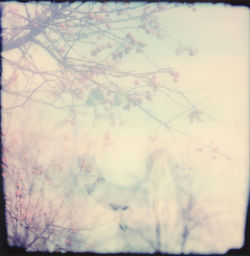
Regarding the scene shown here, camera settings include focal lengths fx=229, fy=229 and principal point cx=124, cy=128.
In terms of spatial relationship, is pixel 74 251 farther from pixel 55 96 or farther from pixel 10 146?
pixel 55 96

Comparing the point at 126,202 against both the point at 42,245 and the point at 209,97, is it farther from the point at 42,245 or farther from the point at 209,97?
the point at 209,97

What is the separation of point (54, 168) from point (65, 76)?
72cm

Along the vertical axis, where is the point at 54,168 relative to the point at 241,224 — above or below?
above

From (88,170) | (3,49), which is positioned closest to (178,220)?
(88,170)

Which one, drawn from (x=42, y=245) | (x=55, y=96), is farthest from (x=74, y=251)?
(x=55, y=96)

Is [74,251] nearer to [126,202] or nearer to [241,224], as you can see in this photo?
[126,202]

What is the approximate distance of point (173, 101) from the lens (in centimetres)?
176

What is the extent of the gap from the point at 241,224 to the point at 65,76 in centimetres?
181

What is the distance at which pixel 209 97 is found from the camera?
176cm

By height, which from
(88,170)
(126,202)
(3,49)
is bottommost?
(126,202)

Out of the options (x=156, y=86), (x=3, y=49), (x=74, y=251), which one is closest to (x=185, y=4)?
(x=156, y=86)

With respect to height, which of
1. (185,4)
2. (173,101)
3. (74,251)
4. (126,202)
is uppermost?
(185,4)

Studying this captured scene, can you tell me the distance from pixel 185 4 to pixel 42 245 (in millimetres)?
2163

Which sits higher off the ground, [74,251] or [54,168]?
[54,168]
